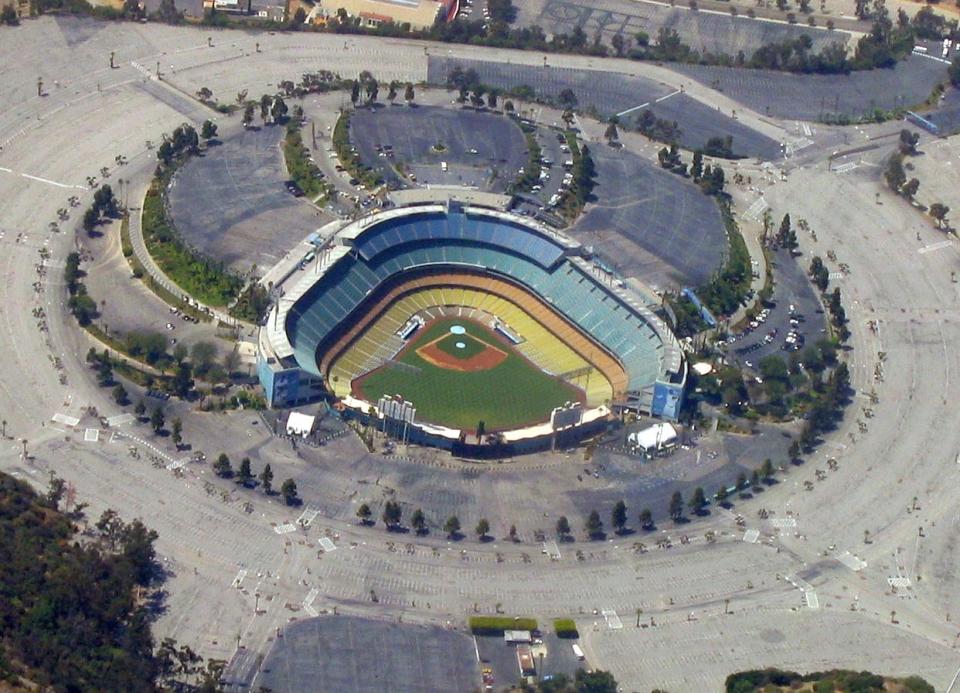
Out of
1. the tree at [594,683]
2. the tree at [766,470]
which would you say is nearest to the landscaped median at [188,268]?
the tree at [766,470]

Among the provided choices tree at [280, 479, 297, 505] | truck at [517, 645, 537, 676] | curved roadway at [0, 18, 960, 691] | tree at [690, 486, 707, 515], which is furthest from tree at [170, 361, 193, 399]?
tree at [690, 486, 707, 515]

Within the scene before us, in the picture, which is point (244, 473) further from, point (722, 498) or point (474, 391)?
point (722, 498)

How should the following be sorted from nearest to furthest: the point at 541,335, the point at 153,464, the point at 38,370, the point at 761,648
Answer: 1. the point at 761,648
2. the point at 153,464
3. the point at 38,370
4. the point at 541,335

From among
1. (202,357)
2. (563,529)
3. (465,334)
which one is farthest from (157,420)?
(563,529)

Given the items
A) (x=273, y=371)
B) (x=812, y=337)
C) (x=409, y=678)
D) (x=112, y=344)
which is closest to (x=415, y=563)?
(x=409, y=678)

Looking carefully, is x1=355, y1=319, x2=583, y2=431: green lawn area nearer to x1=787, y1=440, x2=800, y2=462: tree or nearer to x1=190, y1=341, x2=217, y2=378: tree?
x1=190, y1=341, x2=217, y2=378: tree

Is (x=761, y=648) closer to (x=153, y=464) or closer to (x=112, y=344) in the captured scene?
(x=153, y=464)
